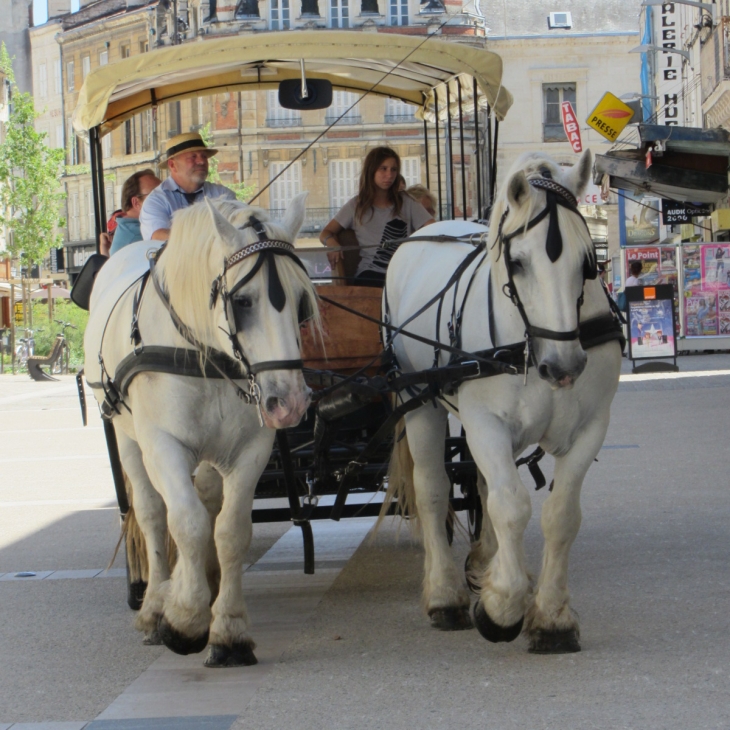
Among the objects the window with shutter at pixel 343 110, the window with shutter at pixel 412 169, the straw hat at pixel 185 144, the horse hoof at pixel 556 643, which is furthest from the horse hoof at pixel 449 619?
the window with shutter at pixel 412 169

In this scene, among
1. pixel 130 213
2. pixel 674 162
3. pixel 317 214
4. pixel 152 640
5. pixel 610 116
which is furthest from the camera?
pixel 610 116

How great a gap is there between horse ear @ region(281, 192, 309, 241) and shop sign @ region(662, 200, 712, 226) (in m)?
23.6

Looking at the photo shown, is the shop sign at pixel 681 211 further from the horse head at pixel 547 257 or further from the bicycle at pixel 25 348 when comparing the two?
the horse head at pixel 547 257

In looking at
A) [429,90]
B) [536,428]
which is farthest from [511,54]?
[536,428]

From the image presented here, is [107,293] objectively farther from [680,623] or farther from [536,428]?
[680,623]

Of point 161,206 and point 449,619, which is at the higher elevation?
point 161,206

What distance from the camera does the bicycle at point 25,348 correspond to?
34094 mm

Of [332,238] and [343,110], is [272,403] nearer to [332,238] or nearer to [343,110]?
[332,238]

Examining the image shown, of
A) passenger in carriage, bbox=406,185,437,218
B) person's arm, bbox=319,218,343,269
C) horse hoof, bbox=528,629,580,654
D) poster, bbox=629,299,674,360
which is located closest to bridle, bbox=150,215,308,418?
horse hoof, bbox=528,629,580,654

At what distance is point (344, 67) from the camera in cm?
767

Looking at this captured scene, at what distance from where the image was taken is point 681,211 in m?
28.7

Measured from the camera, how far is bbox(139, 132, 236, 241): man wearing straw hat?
6586 millimetres

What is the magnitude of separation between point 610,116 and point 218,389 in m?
21.5

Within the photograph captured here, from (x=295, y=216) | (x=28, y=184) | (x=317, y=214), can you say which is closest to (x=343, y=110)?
(x=28, y=184)
